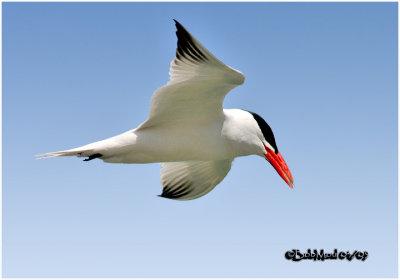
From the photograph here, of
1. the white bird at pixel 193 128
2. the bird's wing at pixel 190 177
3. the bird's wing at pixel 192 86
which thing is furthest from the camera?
the bird's wing at pixel 190 177

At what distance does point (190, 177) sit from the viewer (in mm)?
7660

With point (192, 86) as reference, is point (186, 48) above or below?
above

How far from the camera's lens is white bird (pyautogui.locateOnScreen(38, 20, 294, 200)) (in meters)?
5.83

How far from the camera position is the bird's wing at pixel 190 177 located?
24.9ft

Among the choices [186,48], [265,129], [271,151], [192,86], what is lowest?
[271,151]

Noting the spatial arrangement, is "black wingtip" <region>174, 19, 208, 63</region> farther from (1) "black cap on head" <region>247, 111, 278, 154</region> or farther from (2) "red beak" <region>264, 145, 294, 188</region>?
(2) "red beak" <region>264, 145, 294, 188</region>

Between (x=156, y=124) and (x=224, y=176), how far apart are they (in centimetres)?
162

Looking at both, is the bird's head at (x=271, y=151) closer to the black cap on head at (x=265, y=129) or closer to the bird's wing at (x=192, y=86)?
the black cap on head at (x=265, y=129)

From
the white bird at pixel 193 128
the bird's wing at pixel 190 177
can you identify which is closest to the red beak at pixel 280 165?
the white bird at pixel 193 128

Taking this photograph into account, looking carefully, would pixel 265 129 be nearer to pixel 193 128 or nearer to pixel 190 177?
pixel 193 128

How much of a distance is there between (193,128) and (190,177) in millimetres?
1363

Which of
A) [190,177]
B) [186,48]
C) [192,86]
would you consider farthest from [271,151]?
[186,48]

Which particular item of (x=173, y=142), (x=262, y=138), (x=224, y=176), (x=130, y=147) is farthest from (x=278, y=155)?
(x=130, y=147)

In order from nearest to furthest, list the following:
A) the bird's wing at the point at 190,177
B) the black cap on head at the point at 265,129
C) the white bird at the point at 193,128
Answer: the white bird at the point at 193,128 → the black cap on head at the point at 265,129 → the bird's wing at the point at 190,177
